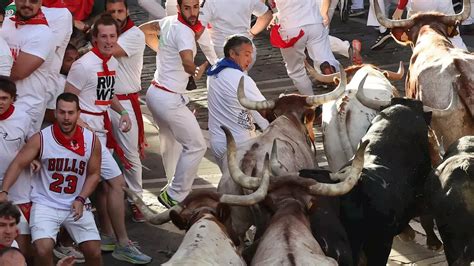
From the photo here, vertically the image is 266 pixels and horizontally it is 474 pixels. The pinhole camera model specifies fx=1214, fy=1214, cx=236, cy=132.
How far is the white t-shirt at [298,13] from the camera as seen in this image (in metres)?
15.3

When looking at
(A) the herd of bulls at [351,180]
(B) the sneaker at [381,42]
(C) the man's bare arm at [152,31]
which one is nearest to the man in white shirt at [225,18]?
(C) the man's bare arm at [152,31]

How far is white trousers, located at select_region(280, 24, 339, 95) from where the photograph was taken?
1530 centimetres

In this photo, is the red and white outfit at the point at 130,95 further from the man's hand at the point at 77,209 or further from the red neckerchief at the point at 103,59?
the man's hand at the point at 77,209

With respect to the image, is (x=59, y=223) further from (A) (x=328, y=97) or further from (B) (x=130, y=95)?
(A) (x=328, y=97)

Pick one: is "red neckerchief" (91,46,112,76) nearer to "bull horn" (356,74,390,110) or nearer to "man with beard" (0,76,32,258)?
"man with beard" (0,76,32,258)

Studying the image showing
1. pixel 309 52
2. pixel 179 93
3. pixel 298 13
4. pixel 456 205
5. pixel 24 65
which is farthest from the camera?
pixel 309 52

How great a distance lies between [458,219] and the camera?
30.1 feet

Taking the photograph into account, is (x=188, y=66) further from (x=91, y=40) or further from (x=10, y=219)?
(x=10, y=219)

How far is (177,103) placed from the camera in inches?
484

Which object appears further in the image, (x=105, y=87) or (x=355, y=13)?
(x=355, y=13)

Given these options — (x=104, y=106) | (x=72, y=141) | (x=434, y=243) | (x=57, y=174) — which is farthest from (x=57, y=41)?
(x=434, y=243)

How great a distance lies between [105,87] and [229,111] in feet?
3.85

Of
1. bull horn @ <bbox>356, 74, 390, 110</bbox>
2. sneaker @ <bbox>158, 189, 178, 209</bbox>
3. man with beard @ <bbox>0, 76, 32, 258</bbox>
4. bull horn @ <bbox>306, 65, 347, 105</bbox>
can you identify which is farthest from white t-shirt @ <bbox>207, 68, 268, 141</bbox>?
man with beard @ <bbox>0, 76, 32, 258</bbox>

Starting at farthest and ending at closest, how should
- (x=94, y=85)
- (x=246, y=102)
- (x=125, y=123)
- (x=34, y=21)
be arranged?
(x=125, y=123) < (x=94, y=85) < (x=246, y=102) < (x=34, y=21)
